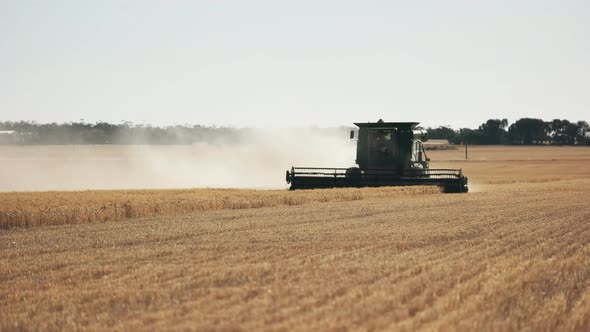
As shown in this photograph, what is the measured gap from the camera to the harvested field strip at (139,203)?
71.3 feet

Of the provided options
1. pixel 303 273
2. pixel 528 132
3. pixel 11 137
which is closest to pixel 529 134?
pixel 528 132

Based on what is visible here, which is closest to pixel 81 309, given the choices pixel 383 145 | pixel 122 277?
pixel 122 277

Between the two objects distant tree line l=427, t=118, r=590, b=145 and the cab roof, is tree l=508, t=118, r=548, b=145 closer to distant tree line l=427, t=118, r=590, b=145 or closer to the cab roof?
distant tree line l=427, t=118, r=590, b=145

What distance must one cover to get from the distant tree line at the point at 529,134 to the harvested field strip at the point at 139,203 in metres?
128

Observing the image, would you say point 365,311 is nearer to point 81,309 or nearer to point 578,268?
point 81,309

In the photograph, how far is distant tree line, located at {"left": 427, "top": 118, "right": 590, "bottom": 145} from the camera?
156750 millimetres

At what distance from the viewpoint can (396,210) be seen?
24.5m

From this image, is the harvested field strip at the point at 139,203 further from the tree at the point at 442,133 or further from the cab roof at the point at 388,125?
the tree at the point at 442,133

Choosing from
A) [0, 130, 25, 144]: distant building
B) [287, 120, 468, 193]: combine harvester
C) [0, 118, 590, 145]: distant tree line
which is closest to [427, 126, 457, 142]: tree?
[0, 118, 590, 145]: distant tree line

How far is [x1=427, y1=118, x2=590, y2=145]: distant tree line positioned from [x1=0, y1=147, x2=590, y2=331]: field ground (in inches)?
5458

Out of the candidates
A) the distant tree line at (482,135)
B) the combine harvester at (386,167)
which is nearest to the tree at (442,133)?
the distant tree line at (482,135)

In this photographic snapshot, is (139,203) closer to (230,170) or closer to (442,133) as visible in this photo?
(230,170)

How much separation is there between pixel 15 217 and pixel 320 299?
13.6 m

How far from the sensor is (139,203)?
80.1 ft
